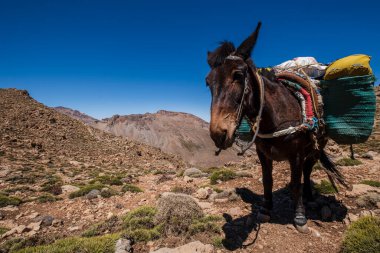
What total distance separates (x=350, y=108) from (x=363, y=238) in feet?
7.24

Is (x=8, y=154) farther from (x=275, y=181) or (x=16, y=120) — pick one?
(x=275, y=181)

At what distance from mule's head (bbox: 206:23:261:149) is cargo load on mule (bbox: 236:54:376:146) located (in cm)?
114

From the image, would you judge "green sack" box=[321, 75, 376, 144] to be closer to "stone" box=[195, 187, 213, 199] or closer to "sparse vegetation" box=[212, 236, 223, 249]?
"sparse vegetation" box=[212, 236, 223, 249]

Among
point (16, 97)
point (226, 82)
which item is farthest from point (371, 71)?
point (16, 97)

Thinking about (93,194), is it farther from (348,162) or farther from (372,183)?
(348,162)

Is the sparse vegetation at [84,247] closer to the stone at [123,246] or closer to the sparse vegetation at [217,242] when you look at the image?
the stone at [123,246]

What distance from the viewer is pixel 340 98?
171 inches

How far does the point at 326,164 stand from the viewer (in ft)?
17.9

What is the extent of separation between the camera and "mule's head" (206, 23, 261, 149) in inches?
113

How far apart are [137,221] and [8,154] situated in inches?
855

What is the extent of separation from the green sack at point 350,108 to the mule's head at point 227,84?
217 centimetres

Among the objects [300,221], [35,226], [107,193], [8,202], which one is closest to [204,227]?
[300,221]

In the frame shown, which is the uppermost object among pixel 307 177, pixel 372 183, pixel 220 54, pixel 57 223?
pixel 220 54

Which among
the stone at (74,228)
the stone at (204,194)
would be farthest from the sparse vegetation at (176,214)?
the stone at (74,228)
